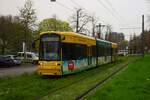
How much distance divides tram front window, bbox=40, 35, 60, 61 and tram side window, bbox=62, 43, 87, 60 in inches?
21.3

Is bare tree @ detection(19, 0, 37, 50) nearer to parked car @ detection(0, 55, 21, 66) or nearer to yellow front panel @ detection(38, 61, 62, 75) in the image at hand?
parked car @ detection(0, 55, 21, 66)

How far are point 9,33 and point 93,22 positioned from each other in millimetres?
20463

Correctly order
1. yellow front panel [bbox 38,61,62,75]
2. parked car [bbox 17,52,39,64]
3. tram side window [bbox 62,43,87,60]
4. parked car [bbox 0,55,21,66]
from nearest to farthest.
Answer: yellow front panel [bbox 38,61,62,75]
tram side window [bbox 62,43,87,60]
parked car [bbox 0,55,21,66]
parked car [bbox 17,52,39,64]

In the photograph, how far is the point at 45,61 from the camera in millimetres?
24797

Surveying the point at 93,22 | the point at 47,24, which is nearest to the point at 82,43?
the point at 93,22

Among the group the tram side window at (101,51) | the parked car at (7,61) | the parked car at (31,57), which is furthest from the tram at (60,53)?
the parked car at (31,57)

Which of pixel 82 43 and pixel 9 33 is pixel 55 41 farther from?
pixel 9 33

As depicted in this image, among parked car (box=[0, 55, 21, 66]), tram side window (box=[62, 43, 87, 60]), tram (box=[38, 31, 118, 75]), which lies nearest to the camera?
tram (box=[38, 31, 118, 75])

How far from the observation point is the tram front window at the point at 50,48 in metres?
24.8

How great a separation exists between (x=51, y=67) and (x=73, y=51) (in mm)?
3227

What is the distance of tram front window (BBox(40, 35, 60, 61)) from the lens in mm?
24797

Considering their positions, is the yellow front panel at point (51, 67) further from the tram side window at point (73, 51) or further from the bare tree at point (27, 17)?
the bare tree at point (27, 17)

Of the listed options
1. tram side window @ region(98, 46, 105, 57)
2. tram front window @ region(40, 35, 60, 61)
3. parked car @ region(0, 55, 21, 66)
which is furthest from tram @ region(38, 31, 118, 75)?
parked car @ region(0, 55, 21, 66)

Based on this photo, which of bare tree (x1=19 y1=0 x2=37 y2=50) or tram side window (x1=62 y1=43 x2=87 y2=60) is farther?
bare tree (x1=19 y1=0 x2=37 y2=50)
